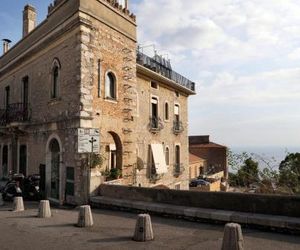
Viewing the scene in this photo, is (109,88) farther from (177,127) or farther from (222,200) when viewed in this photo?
(177,127)

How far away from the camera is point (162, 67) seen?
25469 mm

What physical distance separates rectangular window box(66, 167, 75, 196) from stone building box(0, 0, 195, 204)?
0.04 m

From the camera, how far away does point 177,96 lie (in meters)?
27.8

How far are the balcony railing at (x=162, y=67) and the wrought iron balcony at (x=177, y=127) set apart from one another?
309 centimetres

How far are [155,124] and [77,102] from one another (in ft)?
32.8

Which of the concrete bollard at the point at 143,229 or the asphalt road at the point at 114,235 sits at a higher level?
the concrete bollard at the point at 143,229

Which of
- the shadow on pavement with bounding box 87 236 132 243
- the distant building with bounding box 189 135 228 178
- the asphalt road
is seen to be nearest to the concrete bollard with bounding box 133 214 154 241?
the asphalt road

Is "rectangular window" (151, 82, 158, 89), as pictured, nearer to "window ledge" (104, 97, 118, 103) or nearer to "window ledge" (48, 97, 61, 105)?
"window ledge" (104, 97, 118, 103)

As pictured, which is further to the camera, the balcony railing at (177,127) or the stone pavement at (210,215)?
the balcony railing at (177,127)

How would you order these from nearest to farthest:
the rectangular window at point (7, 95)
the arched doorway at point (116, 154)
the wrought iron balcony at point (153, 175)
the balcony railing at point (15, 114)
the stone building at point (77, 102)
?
1. the stone building at point (77, 102)
2. the arched doorway at point (116, 154)
3. the balcony railing at point (15, 114)
4. the rectangular window at point (7, 95)
5. the wrought iron balcony at point (153, 175)

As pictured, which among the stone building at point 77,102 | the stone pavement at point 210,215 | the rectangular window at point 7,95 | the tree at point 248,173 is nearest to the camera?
the stone pavement at point 210,215

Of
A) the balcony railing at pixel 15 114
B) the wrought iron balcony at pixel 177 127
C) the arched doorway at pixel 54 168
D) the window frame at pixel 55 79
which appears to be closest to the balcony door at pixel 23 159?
the balcony railing at pixel 15 114

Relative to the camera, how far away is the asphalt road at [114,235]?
25.0ft

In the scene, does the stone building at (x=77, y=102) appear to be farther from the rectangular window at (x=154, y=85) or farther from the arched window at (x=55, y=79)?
the rectangular window at (x=154, y=85)
